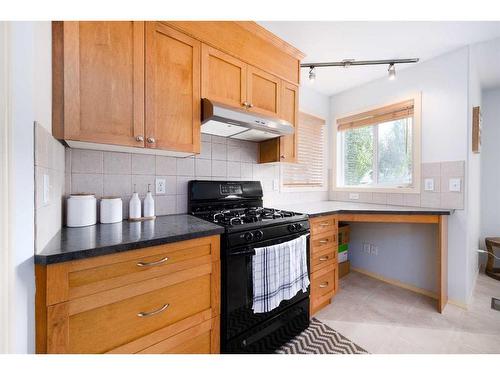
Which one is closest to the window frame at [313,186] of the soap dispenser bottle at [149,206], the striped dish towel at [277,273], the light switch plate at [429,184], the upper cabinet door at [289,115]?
the upper cabinet door at [289,115]

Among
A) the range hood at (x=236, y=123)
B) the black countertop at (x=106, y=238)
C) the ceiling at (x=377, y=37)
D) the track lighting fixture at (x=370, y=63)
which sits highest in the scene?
the ceiling at (x=377, y=37)

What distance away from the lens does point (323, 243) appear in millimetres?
1917

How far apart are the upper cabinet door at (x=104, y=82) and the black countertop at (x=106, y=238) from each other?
1.56 feet

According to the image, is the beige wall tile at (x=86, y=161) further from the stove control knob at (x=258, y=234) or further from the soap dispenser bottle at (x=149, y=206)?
the stove control knob at (x=258, y=234)

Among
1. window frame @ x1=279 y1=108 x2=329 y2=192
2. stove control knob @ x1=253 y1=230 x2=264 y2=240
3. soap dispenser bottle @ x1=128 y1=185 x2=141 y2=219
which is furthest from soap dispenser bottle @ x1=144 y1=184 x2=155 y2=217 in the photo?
window frame @ x1=279 y1=108 x2=329 y2=192

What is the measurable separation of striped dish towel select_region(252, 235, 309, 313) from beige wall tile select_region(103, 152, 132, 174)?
1.08 meters

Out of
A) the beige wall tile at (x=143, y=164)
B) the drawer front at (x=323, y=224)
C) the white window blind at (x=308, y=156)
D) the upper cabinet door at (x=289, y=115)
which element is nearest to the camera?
the beige wall tile at (x=143, y=164)

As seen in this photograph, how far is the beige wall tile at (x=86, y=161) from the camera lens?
1335 millimetres

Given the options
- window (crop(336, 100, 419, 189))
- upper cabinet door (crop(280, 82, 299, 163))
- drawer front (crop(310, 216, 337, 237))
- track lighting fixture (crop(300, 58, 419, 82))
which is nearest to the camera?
drawer front (crop(310, 216, 337, 237))

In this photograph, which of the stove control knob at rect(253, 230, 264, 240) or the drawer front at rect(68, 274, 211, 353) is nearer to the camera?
the drawer front at rect(68, 274, 211, 353)

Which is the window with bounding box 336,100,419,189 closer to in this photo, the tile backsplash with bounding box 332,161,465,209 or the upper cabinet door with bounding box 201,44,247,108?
the tile backsplash with bounding box 332,161,465,209

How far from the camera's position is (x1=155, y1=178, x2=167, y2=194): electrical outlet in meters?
1.64

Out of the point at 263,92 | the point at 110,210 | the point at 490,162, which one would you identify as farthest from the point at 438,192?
the point at 110,210

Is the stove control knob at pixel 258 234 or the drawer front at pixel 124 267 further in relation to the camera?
the stove control knob at pixel 258 234
